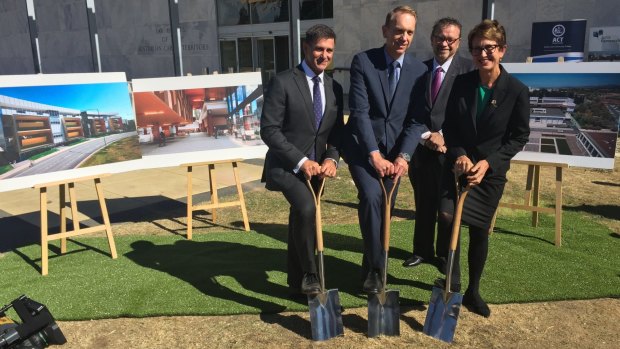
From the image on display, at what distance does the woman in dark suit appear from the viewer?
3.31m

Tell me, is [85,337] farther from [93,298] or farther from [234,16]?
[234,16]

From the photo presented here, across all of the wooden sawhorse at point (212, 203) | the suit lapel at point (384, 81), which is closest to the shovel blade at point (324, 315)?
the suit lapel at point (384, 81)

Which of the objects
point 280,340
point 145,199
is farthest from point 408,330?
point 145,199

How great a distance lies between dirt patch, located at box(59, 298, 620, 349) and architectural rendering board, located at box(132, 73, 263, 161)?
7.77 feet

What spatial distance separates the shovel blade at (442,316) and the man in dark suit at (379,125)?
38cm

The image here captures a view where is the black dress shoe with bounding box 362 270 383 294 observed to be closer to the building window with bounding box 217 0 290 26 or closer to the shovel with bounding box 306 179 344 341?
the shovel with bounding box 306 179 344 341

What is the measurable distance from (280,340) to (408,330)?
850mm

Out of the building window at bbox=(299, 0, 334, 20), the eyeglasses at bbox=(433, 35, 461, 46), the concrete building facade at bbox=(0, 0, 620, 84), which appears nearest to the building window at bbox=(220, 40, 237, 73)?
the concrete building facade at bbox=(0, 0, 620, 84)

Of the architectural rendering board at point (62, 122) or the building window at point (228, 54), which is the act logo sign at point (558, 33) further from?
the building window at point (228, 54)

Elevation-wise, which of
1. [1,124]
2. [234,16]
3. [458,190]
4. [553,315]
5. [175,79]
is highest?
[234,16]

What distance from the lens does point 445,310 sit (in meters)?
3.27

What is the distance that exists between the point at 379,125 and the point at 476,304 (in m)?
1.43

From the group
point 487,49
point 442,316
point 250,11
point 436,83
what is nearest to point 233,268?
point 442,316

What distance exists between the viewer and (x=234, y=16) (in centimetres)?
1952
